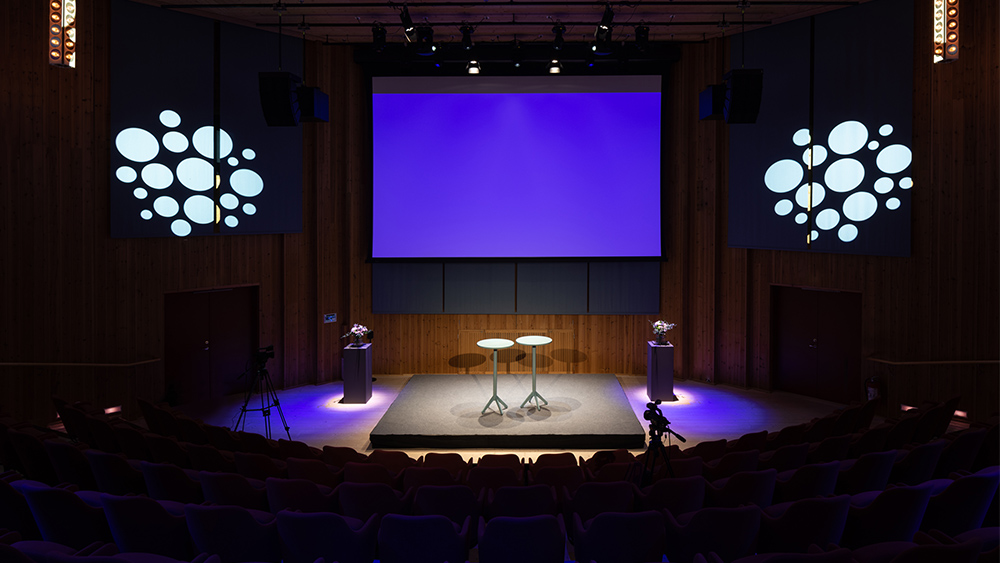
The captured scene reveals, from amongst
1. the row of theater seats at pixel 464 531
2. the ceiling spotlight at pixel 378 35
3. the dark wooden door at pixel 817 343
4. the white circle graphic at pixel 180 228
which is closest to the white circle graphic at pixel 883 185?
the dark wooden door at pixel 817 343

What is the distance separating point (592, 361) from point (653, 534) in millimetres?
8236

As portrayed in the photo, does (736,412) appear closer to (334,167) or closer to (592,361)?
(592,361)

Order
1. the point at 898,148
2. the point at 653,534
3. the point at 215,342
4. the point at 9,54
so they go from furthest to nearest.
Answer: the point at 215,342 → the point at 898,148 → the point at 9,54 → the point at 653,534

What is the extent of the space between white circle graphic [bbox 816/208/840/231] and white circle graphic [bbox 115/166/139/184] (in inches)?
388

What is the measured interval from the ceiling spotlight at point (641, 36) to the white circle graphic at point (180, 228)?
7010 mm

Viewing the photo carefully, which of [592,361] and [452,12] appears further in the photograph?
[592,361]

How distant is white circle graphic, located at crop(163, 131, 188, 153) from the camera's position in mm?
9492

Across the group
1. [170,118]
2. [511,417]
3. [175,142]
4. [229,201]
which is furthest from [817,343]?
[170,118]

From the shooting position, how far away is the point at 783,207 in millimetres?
10391

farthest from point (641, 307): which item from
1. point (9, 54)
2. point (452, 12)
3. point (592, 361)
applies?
point (9, 54)

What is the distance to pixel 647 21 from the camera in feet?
33.9

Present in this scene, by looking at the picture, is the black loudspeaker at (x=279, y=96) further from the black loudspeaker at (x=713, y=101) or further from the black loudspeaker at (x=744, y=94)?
the black loudspeaker at (x=744, y=94)

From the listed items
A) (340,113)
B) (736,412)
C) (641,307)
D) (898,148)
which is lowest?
(736,412)

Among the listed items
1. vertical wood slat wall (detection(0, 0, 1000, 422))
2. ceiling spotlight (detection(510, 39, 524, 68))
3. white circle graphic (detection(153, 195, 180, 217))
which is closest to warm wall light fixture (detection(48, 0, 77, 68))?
vertical wood slat wall (detection(0, 0, 1000, 422))
